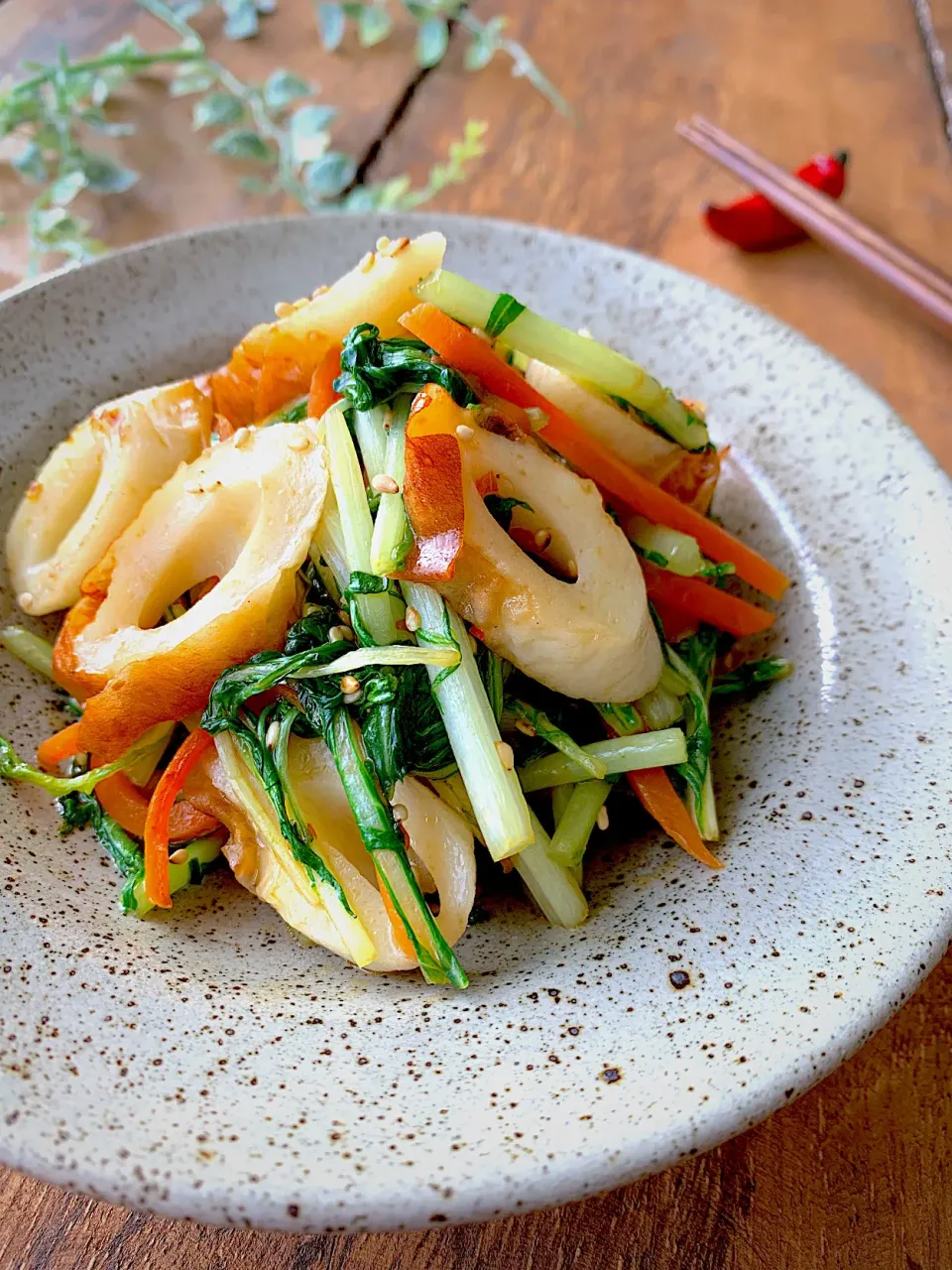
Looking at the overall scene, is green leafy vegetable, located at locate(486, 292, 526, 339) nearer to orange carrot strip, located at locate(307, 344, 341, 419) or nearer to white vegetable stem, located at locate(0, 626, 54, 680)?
orange carrot strip, located at locate(307, 344, 341, 419)

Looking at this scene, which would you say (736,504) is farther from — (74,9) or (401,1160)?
(74,9)

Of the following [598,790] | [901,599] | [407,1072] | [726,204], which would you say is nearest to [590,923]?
[598,790]

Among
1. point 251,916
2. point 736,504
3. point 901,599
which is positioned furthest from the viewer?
point 736,504

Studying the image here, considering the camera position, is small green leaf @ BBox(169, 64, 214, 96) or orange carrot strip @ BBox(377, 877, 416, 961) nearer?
orange carrot strip @ BBox(377, 877, 416, 961)

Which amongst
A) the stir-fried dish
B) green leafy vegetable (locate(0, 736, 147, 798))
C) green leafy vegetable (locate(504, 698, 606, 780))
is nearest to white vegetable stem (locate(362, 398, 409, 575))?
the stir-fried dish

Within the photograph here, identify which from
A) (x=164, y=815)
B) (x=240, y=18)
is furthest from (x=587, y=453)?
(x=240, y=18)

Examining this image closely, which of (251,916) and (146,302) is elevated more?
(146,302)
